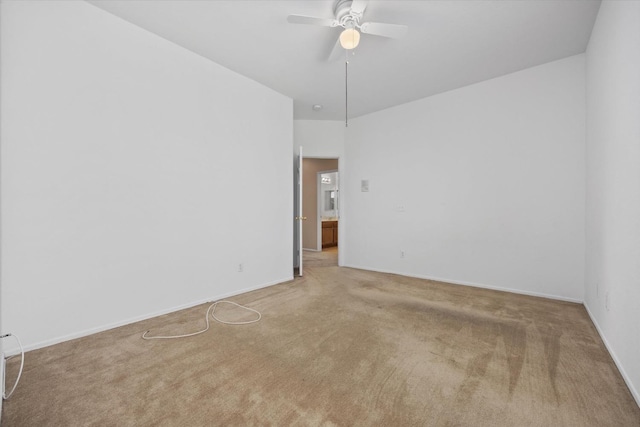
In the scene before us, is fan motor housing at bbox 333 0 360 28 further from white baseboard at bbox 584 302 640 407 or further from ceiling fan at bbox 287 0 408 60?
white baseboard at bbox 584 302 640 407

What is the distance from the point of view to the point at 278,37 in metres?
2.83

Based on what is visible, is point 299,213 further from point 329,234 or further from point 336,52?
point 329,234

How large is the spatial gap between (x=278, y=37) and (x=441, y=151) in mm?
2818

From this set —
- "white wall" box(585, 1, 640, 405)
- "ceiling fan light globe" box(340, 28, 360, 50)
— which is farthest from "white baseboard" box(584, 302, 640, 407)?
"ceiling fan light globe" box(340, 28, 360, 50)

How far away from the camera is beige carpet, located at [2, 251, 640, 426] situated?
4.68 feet

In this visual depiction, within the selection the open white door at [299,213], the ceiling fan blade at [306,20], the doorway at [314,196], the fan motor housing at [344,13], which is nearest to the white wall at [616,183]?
the fan motor housing at [344,13]

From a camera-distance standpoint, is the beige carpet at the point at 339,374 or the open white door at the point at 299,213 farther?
the open white door at the point at 299,213

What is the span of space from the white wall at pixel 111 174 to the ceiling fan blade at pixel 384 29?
1.90 m

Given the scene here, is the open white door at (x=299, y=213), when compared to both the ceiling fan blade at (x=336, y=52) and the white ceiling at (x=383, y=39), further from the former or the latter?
the ceiling fan blade at (x=336, y=52)

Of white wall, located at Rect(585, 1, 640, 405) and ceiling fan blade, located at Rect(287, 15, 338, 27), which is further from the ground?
ceiling fan blade, located at Rect(287, 15, 338, 27)

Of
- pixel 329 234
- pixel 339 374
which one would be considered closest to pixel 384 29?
pixel 339 374

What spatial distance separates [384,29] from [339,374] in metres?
2.74

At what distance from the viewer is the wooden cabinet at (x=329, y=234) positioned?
25.6 feet

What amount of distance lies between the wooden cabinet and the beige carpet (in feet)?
16.0
